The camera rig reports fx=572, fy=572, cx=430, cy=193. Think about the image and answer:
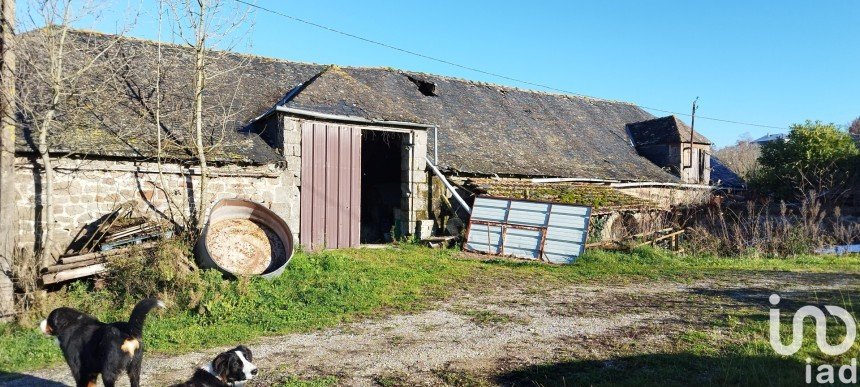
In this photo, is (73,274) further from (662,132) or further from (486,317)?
(662,132)

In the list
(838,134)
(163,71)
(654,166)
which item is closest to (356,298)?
(163,71)

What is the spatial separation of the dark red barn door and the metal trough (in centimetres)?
224

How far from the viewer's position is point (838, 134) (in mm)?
19172

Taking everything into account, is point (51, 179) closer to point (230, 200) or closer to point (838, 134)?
point (230, 200)

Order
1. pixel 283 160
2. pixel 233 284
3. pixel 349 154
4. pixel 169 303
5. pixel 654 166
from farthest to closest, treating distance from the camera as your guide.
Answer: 1. pixel 654 166
2. pixel 349 154
3. pixel 283 160
4. pixel 233 284
5. pixel 169 303

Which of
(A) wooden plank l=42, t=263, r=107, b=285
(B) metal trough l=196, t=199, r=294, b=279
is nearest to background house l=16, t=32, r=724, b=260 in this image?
(B) metal trough l=196, t=199, r=294, b=279

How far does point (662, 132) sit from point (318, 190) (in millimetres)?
14547

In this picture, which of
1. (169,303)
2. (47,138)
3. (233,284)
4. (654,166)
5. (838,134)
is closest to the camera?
(169,303)

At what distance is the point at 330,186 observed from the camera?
502 inches

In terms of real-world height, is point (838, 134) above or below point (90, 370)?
above

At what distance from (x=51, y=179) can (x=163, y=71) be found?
546 cm

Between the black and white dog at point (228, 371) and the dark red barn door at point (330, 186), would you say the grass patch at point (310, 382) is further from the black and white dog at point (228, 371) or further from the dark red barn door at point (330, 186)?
the dark red barn door at point (330, 186)

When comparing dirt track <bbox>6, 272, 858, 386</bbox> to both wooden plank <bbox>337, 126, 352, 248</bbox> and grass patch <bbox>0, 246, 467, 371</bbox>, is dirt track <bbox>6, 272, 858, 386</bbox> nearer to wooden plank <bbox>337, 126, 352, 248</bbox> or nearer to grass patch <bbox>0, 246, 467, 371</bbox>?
grass patch <bbox>0, 246, 467, 371</bbox>

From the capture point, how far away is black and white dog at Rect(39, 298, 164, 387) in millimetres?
4477
